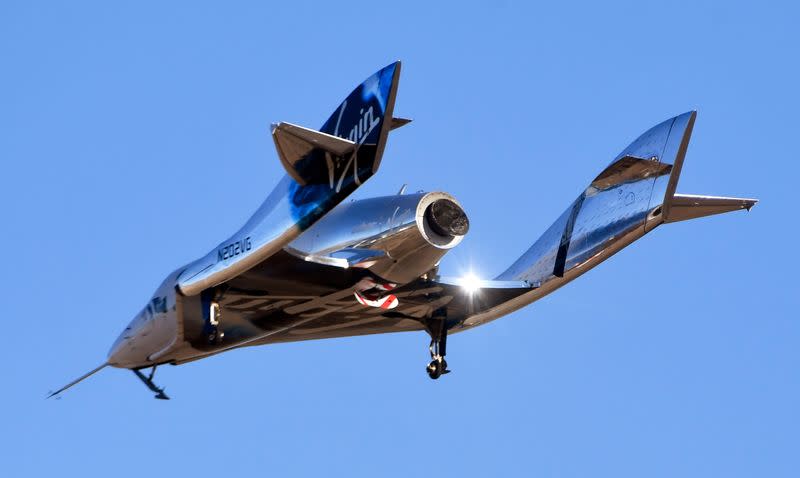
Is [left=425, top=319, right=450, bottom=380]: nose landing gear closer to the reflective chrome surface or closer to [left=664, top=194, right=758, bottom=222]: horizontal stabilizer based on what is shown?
the reflective chrome surface

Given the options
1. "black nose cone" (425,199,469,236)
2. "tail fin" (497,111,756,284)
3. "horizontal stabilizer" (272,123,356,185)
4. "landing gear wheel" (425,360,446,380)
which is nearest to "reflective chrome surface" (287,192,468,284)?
"black nose cone" (425,199,469,236)

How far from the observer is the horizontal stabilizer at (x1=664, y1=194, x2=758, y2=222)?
137 feet

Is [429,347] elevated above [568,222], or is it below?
below

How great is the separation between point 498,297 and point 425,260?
27.9ft

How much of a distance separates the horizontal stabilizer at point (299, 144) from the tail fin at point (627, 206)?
12513mm

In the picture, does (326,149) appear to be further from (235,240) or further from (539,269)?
(539,269)

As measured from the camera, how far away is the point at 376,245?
129 feet

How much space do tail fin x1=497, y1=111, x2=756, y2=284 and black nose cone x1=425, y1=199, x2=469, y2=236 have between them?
644 cm

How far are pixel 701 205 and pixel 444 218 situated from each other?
349 inches

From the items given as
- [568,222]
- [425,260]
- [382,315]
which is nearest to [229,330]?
[382,315]

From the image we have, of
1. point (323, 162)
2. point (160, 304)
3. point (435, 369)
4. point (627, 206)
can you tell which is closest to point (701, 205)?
point (627, 206)

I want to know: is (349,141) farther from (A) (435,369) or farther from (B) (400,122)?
(A) (435,369)

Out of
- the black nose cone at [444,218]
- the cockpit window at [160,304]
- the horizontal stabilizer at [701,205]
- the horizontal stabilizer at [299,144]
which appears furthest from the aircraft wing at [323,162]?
the horizontal stabilizer at [701,205]

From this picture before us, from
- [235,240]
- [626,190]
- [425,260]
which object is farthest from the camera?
[626,190]
